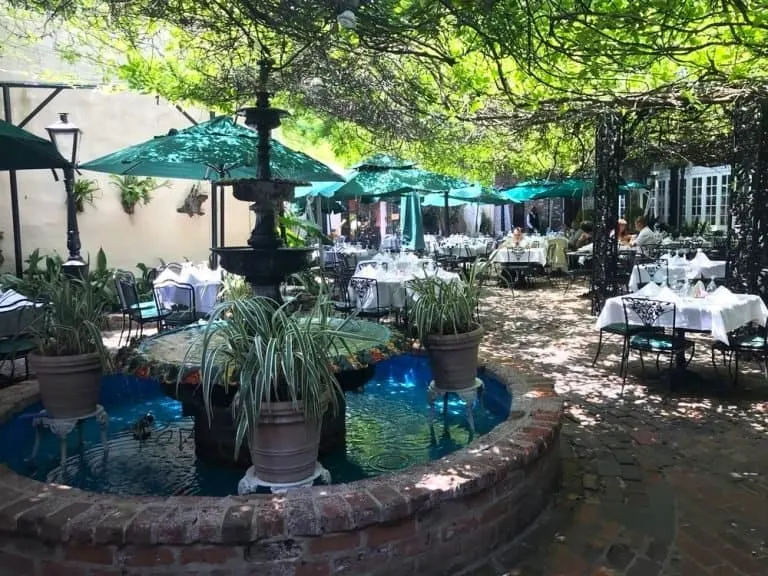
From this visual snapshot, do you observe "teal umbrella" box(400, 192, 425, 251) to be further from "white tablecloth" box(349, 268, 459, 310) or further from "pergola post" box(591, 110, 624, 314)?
"white tablecloth" box(349, 268, 459, 310)

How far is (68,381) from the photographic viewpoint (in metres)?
3.31

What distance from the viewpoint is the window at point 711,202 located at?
1791cm

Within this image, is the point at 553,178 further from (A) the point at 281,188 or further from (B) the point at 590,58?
(A) the point at 281,188

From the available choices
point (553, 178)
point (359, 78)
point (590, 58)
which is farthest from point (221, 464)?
point (553, 178)

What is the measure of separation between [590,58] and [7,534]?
15.9 feet

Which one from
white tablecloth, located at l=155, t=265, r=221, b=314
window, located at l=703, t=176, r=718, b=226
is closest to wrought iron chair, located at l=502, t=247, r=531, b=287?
white tablecloth, located at l=155, t=265, r=221, b=314

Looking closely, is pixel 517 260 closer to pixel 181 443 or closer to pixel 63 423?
pixel 181 443

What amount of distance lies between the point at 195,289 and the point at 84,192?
432 cm

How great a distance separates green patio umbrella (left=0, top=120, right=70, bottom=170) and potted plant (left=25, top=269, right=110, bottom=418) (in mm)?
2435

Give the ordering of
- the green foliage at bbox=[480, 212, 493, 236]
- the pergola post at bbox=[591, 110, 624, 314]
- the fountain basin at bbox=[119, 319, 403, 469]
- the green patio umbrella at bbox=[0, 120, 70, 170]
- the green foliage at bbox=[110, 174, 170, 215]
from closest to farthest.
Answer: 1. the fountain basin at bbox=[119, 319, 403, 469]
2. the green patio umbrella at bbox=[0, 120, 70, 170]
3. the pergola post at bbox=[591, 110, 624, 314]
4. the green foliage at bbox=[110, 174, 170, 215]
5. the green foliage at bbox=[480, 212, 493, 236]

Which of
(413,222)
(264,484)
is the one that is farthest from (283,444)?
(413,222)

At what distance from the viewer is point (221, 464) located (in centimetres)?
359

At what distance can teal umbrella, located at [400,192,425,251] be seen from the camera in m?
13.1

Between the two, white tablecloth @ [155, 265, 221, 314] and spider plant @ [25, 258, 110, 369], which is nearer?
spider plant @ [25, 258, 110, 369]
